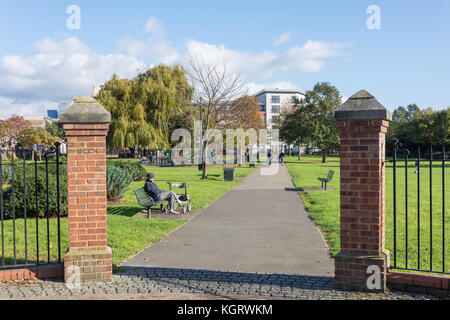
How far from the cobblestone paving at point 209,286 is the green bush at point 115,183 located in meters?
7.35

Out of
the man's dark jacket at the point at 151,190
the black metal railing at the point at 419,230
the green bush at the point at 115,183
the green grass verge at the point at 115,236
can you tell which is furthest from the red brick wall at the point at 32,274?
the green bush at the point at 115,183

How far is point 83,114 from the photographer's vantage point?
5188 millimetres

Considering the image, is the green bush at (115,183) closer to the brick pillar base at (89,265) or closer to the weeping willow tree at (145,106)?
the brick pillar base at (89,265)

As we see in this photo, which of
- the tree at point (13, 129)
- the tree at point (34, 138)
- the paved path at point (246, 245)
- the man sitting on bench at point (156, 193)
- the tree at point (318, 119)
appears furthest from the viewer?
the tree at point (318, 119)

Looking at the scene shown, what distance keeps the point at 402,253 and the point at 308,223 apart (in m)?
2.97

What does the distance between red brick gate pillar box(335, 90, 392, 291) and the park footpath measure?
259mm

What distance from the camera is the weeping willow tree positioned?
3625 centimetres

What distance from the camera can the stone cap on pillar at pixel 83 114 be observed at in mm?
5156

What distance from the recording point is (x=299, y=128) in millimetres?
55625

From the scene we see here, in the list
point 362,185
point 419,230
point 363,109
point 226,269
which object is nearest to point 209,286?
point 226,269
